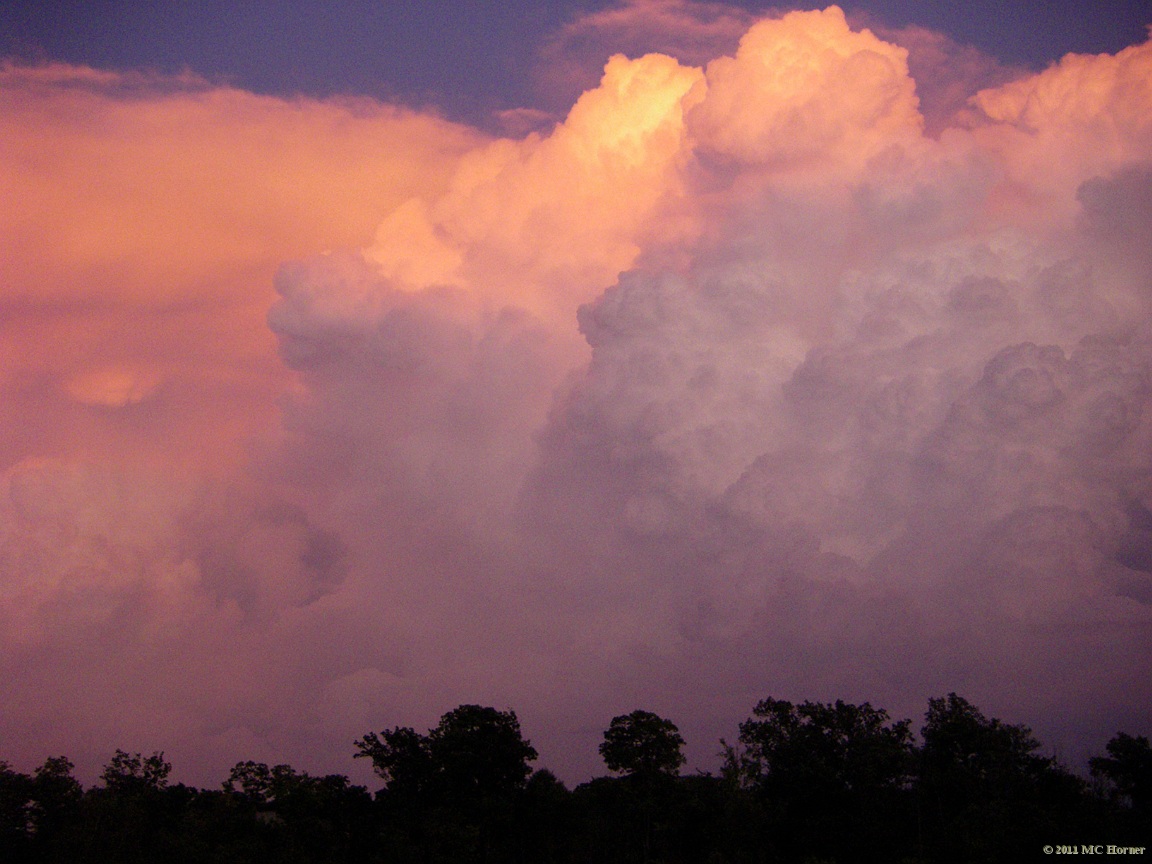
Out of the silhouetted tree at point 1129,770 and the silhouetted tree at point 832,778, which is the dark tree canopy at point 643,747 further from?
the silhouetted tree at point 1129,770

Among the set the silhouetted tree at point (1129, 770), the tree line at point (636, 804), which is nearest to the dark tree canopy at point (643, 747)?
the tree line at point (636, 804)

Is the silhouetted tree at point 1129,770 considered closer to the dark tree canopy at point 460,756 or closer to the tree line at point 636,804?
the tree line at point 636,804

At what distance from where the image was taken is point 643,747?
99688 millimetres

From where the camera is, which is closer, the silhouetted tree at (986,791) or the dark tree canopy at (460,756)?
the silhouetted tree at (986,791)

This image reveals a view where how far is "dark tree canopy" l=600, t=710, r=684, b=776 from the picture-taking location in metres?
99.3

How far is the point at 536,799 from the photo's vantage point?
99.8m

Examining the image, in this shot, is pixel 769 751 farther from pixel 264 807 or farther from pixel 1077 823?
pixel 264 807

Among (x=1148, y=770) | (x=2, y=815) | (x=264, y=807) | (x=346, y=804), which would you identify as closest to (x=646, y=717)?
(x=346, y=804)

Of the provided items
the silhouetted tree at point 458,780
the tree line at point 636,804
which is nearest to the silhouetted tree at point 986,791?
the tree line at point 636,804

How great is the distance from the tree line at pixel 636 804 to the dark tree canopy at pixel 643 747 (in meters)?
0.16

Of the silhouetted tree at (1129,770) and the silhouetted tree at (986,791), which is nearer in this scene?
the silhouetted tree at (986,791)

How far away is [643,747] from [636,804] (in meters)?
6.67

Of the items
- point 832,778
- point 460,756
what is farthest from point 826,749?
point 460,756

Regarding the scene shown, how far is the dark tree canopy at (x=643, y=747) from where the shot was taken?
99312mm
